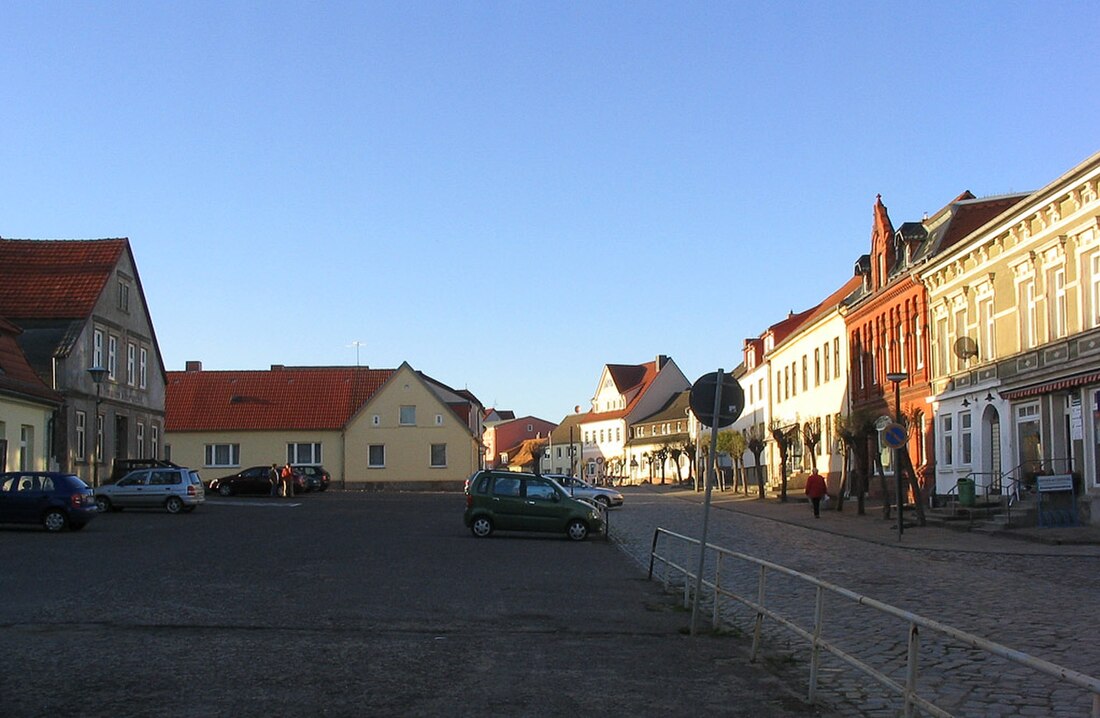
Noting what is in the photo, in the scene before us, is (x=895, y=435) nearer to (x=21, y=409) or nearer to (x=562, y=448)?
(x=21, y=409)

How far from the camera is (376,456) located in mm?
78812

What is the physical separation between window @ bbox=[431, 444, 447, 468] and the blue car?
49.6 m

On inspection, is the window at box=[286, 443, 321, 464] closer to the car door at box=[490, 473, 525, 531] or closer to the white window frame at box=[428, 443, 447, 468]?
the white window frame at box=[428, 443, 447, 468]

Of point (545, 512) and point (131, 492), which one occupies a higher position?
point (131, 492)

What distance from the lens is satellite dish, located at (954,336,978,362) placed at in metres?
36.5

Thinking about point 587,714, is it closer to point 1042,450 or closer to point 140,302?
point 1042,450

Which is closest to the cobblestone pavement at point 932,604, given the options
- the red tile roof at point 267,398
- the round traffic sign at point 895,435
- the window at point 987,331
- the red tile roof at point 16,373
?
the round traffic sign at point 895,435

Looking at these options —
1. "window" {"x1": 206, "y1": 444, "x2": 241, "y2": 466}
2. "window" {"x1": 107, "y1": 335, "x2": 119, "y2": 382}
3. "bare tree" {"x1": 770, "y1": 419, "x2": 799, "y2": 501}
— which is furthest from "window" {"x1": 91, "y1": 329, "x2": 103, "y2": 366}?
"window" {"x1": 206, "y1": 444, "x2": 241, "y2": 466}

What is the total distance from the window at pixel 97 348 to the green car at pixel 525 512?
25.0 metres

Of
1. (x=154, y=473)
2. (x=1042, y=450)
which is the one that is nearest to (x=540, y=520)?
(x=1042, y=450)

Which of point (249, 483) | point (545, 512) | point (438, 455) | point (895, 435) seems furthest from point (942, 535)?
point (438, 455)

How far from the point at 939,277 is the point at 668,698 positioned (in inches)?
1334

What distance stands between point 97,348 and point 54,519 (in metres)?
20.9

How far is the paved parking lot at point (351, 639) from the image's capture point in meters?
8.77
